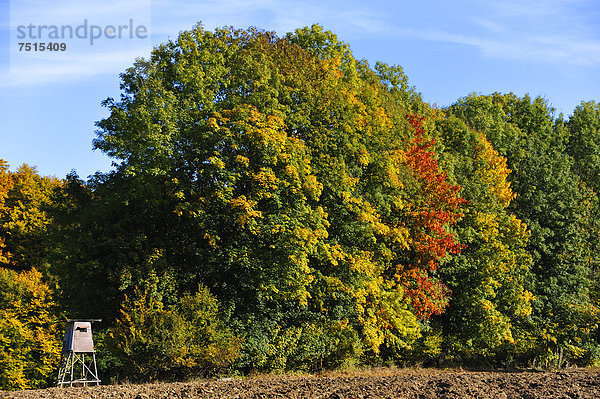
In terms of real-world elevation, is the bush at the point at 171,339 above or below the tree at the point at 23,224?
below

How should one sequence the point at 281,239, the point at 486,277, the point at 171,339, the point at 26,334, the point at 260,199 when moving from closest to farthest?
the point at 171,339 → the point at 281,239 → the point at 260,199 → the point at 486,277 → the point at 26,334

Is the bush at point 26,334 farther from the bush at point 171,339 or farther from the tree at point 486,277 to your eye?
the tree at point 486,277

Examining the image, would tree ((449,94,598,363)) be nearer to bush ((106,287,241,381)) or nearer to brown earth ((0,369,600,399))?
brown earth ((0,369,600,399))

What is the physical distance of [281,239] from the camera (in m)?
24.8

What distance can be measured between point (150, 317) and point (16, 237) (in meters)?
24.6

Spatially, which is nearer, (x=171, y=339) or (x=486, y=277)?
(x=171, y=339)

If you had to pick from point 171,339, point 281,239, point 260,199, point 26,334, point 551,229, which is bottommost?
point 26,334

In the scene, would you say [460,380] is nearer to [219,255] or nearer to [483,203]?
[219,255]

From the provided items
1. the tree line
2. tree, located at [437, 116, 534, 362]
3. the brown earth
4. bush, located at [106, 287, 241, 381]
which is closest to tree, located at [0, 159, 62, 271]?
the tree line

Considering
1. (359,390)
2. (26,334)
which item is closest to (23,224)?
(26,334)

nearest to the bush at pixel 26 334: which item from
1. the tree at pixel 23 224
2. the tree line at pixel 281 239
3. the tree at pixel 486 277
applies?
the tree line at pixel 281 239

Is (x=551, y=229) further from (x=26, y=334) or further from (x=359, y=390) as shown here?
(x=26, y=334)

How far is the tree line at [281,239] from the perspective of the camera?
2491 centimetres

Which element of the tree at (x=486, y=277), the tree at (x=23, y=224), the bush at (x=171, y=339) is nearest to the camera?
the bush at (x=171, y=339)
